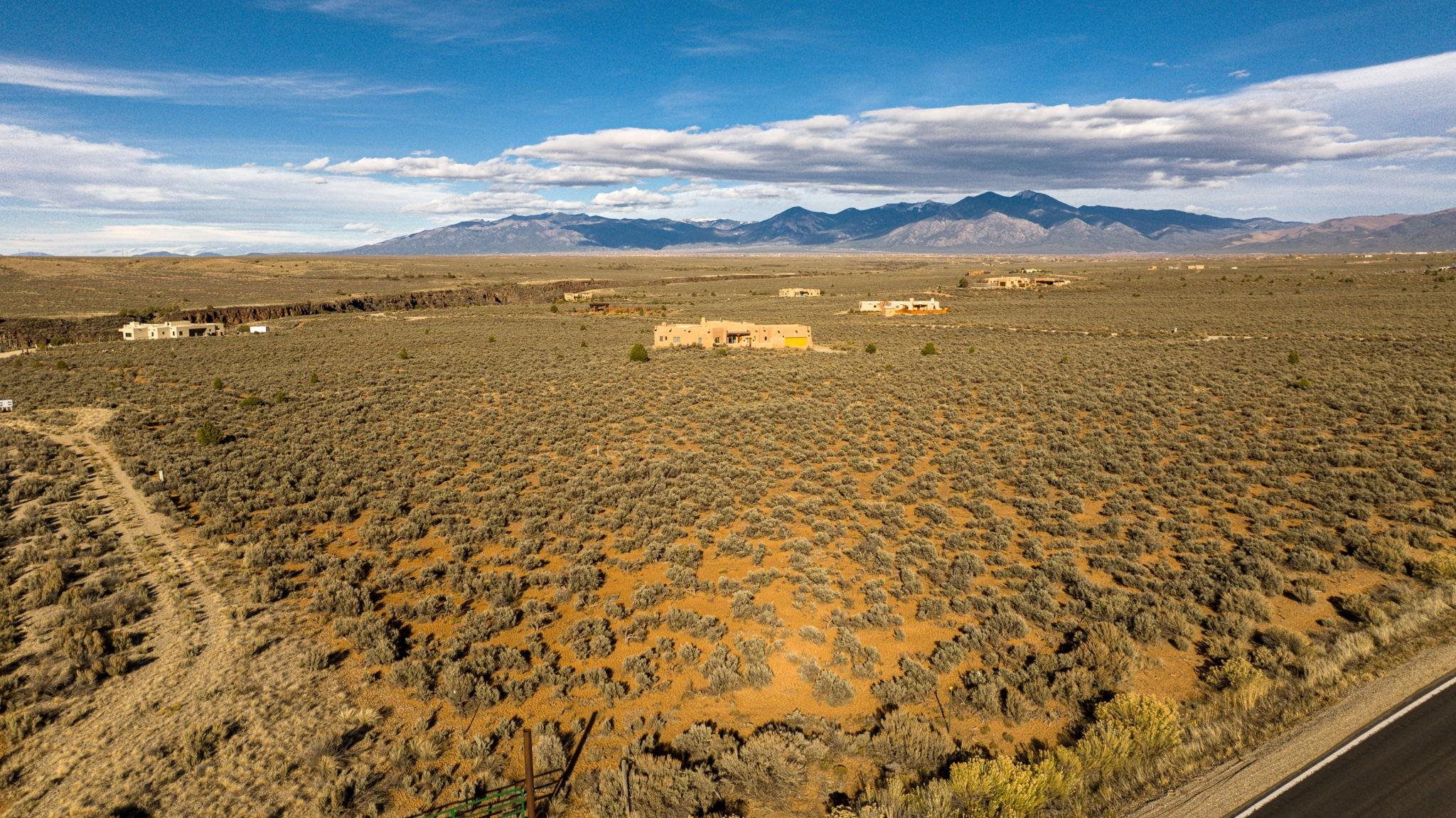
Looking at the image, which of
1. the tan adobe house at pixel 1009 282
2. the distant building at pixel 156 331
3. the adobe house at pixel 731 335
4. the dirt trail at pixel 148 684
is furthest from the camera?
the tan adobe house at pixel 1009 282

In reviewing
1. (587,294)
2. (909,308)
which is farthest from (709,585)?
(587,294)

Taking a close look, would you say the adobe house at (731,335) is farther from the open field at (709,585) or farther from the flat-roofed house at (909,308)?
the flat-roofed house at (909,308)

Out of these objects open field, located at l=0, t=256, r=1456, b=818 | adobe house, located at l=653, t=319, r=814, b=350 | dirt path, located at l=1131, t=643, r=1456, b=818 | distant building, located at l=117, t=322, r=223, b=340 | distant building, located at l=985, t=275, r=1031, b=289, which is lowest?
dirt path, located at l=1131, t=643, r=1456, b=818

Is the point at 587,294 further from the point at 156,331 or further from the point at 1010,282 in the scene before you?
the point at 1010,282

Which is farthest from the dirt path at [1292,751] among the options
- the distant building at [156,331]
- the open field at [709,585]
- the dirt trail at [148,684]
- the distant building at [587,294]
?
the distant building at [587,294]

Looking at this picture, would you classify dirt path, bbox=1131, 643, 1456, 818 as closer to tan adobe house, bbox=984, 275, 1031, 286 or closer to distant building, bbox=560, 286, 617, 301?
distant building, bbox=560, 286, 617, 301

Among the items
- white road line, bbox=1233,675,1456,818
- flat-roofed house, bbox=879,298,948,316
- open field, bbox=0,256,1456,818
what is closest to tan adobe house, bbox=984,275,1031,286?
flat-roofed house, bbox=879,298,948,316
